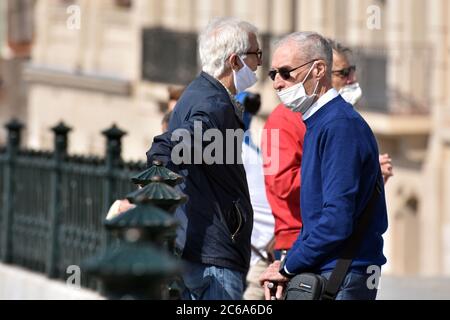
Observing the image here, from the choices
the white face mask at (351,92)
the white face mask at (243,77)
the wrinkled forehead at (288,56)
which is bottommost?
the white face mask at (351,92)

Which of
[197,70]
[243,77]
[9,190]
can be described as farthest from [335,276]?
[197,70]

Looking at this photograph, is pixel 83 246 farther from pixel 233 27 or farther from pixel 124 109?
pixel 124 109

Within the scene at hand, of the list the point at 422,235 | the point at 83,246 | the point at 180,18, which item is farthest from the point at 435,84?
the point at 83,246

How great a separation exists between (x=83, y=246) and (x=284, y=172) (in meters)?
5.60

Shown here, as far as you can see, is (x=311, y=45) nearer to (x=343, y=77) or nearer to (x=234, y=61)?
(x=234, y=61)

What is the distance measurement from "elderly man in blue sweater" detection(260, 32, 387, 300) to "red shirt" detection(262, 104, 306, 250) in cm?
99

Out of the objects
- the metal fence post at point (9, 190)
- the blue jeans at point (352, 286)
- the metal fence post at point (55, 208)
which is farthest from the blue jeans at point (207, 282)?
the metal fence post at point (9, 190)

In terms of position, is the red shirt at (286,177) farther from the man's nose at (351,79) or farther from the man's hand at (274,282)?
the man's hand at (274,282)

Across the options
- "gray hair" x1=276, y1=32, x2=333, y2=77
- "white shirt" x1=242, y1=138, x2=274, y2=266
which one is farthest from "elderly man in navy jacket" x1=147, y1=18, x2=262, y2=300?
"white shirt" x1=242, y1=138, x2=274, y2=266

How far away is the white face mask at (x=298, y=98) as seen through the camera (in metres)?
8.31

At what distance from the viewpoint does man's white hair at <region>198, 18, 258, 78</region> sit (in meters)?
8.85

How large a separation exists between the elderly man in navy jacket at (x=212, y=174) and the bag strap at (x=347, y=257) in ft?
2.18

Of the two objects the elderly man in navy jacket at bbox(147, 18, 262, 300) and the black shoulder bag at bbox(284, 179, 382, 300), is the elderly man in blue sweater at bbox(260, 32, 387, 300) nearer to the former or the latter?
the black shoulder bag at bbox(284, 179, 382, 300)
